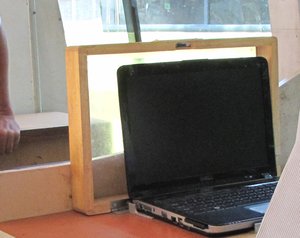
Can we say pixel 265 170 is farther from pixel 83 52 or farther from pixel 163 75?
pixel 83 52

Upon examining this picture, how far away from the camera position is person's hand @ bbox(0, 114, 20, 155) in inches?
80.5

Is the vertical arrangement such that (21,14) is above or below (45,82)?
above

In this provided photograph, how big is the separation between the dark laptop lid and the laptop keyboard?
2.3 inches

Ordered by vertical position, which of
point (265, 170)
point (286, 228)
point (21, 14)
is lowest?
point (265, 170)

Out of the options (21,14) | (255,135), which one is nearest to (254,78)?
(255,135)

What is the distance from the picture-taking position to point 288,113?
1.60 metres

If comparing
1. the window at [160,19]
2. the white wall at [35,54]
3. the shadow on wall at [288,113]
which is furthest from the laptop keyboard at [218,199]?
the white wall at [35,54]

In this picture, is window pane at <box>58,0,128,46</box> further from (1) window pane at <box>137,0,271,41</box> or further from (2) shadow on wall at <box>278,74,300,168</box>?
(2) shadow on wall at <box>278,74,300,168</box>

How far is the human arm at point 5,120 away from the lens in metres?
2.06

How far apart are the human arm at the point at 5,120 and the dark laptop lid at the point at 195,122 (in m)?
0.86

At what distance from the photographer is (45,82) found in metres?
3.67

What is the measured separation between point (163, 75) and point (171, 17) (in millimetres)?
3069

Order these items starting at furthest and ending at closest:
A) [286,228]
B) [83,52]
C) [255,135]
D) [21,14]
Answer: [21,14], [255,135], [83,52], [286,228]

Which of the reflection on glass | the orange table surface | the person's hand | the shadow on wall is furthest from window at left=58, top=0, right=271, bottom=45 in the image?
the orange table surface
